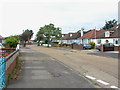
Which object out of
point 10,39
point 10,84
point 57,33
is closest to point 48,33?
point 57,33

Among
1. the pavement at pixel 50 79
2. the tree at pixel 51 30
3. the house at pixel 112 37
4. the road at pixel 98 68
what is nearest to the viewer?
the pavement at pixel 50 79

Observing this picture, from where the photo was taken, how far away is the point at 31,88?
5.74 meters

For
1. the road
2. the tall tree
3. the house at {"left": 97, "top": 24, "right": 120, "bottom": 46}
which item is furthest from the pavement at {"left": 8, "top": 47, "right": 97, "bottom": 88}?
the tall tree

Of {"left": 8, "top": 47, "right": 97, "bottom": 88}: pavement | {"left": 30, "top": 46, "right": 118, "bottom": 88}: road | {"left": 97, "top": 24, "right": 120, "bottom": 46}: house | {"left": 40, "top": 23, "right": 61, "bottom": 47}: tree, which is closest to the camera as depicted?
{"left": 8, "top": 47, "right": 97, "bottom": 88}: pavement

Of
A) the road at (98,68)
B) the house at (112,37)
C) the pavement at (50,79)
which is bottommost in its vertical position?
the road at (98,68)

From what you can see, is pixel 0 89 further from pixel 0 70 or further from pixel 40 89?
pixel 40 89

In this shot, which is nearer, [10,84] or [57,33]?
[10,84]

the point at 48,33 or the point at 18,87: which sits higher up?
the point at 48,33

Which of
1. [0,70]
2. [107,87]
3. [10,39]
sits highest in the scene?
[10,39]

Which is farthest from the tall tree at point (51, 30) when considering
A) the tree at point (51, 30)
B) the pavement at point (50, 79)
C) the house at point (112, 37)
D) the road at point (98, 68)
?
the pavement at point (50, 79)

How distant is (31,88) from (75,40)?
5817 cm

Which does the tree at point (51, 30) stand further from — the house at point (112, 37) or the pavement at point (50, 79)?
the pavement at point (50, 79)

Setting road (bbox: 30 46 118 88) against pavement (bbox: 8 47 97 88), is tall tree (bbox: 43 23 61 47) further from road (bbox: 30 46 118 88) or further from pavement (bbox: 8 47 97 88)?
pavement (bbox: 8 47 97 88)

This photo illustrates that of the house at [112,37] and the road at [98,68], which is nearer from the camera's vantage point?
the road at [98,68]
